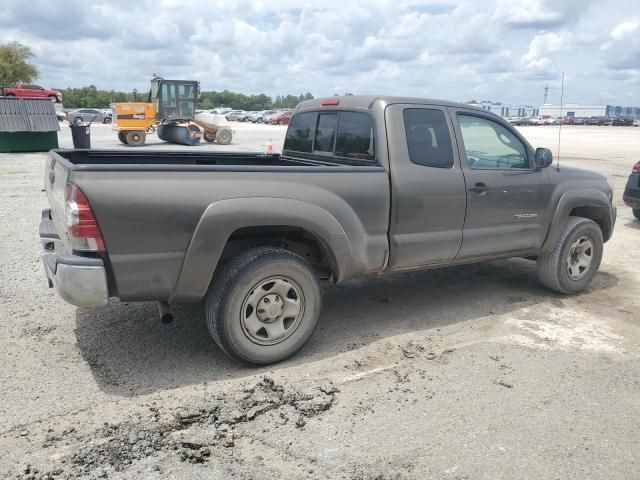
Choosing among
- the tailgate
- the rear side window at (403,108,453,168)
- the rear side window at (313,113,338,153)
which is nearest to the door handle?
the rear side window at (403,108,453,168)

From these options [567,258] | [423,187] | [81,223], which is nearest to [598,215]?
[567,258]

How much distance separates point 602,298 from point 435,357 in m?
2.59

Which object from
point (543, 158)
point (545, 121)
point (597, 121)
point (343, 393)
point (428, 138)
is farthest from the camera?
point (545, 121)

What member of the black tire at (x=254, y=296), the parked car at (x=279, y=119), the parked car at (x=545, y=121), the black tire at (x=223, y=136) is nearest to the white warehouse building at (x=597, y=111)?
the parked car at (x=545, y=121)

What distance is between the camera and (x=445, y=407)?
3.52 metres

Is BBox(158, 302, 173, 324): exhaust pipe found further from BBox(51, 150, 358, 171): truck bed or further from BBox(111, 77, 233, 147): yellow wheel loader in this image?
BBox(111, 77, 233, 147): yellow wheel loader

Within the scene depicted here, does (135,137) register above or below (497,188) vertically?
above

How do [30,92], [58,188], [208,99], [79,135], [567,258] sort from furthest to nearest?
1. [208,99]
2. [30,92]
3. [79,135]
4. [567,258]
5. [58,188]

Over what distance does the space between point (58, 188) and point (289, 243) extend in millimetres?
1674

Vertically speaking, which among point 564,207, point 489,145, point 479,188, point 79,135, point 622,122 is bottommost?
point 564,207

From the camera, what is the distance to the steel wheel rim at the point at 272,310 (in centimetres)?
386

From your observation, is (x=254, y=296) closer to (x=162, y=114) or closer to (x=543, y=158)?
(x=543, y=158)

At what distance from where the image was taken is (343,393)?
3.66 m

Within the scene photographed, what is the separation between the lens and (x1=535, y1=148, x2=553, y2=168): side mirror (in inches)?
206
